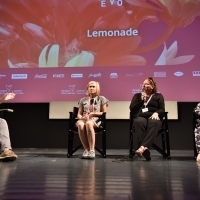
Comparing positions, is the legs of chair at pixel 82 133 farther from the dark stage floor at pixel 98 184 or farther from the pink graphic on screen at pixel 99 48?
the dark stage floor at pixel 98 184

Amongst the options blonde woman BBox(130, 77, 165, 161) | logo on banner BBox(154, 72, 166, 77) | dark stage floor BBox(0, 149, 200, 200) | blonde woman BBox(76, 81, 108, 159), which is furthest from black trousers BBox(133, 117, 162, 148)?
logo on banner BBox(154, 72, 166, 77)

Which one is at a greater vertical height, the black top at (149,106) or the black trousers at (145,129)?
the black top at (149,106)

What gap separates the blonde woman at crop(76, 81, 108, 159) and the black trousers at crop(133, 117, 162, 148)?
0.49m

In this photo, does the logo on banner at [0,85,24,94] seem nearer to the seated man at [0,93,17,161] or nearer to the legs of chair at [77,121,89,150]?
the seated man at [0,93,17,161]

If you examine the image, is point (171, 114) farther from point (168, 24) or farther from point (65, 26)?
point (65, 26)

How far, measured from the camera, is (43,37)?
13.9 feet

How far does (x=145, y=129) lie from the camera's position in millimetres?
3168

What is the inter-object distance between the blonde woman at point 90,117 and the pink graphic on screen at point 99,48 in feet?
1.68

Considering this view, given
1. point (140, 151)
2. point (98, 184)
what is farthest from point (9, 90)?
point (98, 184)

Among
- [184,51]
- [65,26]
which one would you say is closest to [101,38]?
[65,26]

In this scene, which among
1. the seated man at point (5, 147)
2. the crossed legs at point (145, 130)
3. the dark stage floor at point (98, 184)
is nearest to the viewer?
the dark stage floor at point (98, 184)

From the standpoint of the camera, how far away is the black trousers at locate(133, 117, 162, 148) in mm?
3057

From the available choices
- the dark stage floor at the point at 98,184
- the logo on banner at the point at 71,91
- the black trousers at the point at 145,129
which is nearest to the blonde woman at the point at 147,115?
the black trousers at the point at 145,129

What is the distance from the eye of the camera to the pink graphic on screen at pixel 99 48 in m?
3.98
